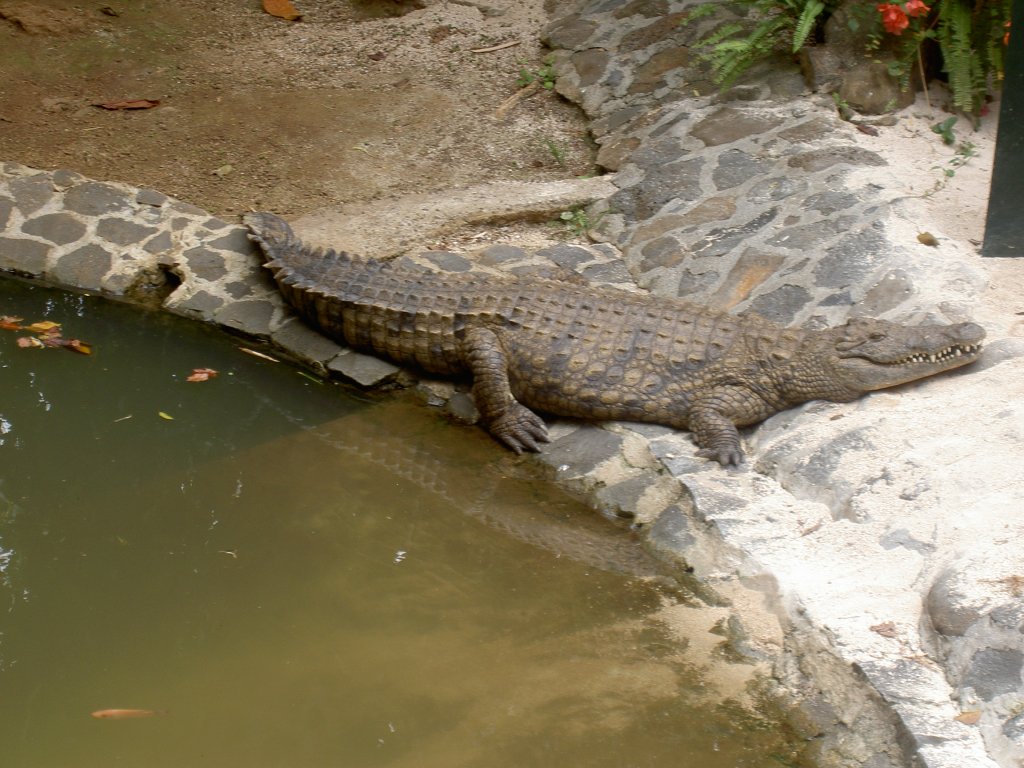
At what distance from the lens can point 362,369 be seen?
5895mm

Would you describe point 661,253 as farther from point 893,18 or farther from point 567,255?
point 893,18

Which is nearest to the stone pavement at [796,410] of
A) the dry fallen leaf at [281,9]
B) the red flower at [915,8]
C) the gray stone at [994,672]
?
the gray stone at [994,672]

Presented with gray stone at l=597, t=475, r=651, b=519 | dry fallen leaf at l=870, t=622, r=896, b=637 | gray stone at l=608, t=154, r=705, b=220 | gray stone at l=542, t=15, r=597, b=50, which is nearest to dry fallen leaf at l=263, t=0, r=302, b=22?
gray stone at l=542, t=15, r=597, b=50

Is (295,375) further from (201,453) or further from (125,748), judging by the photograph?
(125,748)

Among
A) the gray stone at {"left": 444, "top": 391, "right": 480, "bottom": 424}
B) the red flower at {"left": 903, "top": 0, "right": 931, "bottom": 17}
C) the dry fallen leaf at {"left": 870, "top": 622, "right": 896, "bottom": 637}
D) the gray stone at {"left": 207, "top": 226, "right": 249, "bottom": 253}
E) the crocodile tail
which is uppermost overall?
the red flower at {"left": 903, "top": 0, "right": 931, "bottom": 17}

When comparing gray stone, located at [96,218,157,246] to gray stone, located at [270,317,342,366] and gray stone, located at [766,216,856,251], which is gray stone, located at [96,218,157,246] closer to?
gray stone, located at [270,317,342,366]

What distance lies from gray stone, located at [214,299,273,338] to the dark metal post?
3772 mm

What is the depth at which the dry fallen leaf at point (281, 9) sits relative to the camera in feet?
31.1

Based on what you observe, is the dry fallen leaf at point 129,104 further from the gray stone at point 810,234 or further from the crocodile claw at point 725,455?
the crocodile claw at point 725,455

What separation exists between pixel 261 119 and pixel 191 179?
35.7 inches

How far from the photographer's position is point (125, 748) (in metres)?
3.50

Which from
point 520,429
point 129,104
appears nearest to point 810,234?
point 520,429

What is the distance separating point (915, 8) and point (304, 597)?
16.2 ft

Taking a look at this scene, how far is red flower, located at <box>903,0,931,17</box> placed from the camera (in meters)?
6.56
